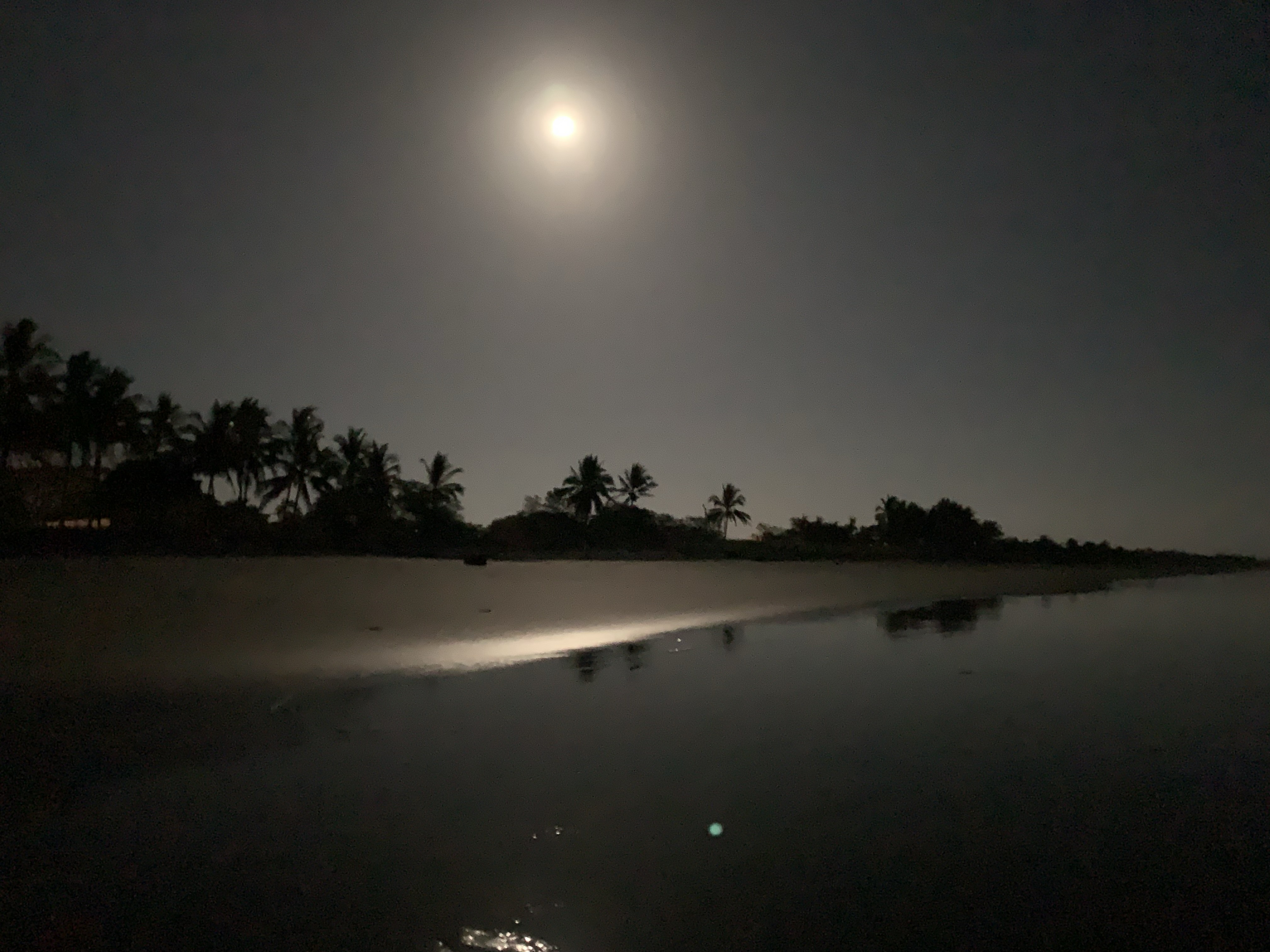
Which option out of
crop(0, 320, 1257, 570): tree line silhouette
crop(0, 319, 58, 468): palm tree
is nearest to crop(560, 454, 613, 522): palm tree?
crop(0, 320, 1257, 570): tree line silhouette

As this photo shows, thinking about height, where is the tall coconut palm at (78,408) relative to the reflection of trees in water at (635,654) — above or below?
above

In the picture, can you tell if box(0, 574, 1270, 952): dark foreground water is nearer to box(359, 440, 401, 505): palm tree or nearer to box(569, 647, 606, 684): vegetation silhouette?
box(569, 647, 606, 684): vegetation silhouette

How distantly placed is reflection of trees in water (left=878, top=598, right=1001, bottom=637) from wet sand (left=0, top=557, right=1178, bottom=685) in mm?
1638

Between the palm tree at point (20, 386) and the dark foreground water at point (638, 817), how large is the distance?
29.8 metres

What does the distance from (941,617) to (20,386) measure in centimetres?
3706

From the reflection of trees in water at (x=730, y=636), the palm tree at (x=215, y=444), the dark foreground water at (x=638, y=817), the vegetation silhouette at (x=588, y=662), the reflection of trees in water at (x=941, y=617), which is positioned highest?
the palm tree at (x=215, y=444)

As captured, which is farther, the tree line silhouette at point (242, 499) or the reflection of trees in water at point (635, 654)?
the tree line silhouette at point (242, 499)

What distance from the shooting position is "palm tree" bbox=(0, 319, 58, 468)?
3034cm

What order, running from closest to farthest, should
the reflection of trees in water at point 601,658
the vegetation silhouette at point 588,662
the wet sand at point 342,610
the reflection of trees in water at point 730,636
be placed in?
the wet sand at point 342,610 < the vegetation silhouette at point 588,662 < the reflection of trees in water at point 601,658 < the reflection of trees in water at point 730,636

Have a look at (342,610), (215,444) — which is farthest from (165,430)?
(342,610)

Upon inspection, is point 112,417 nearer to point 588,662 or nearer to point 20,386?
point 20,386

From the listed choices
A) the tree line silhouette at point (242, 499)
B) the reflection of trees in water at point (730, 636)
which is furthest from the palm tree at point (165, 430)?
the reflection of trees in water at point (730, 636)

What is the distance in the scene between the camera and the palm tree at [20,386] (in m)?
30.3

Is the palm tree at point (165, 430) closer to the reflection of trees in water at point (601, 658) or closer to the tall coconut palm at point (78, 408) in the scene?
the tall coconut palm at point (78, 408)
